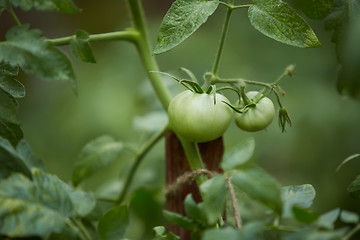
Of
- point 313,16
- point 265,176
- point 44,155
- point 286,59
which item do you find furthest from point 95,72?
point 265,176

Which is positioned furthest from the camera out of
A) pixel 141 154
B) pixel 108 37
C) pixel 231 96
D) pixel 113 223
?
pixel 231 96

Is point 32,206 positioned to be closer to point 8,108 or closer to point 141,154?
point 8,108

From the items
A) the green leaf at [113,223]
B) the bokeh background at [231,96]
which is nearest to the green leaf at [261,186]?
the green leaf at [113,223]

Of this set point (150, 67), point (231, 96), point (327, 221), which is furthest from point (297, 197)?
point (231, 96)

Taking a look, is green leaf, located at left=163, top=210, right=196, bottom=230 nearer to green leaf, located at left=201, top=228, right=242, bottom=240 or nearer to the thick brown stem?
green leaf, located at left=201, top=228, right=242, bottom=240

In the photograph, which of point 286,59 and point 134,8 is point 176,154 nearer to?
point 134,8

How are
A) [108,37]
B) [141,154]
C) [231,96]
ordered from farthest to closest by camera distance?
[231,96] < [141,154] < [108,37]

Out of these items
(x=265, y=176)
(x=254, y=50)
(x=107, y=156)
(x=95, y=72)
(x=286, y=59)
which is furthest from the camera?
(x=95, y=72)
